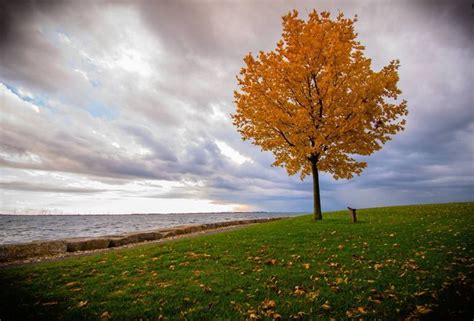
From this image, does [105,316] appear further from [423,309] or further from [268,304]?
[423,309]

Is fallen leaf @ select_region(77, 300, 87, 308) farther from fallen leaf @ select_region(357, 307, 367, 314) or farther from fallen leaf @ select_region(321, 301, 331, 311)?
fallen leaf @ select_region(357, 307, 367, 314)

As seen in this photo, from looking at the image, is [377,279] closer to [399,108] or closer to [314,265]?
[314,265]

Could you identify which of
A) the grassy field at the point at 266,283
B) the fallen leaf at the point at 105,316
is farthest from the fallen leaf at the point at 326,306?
the fallen leaf at the point at 105,316

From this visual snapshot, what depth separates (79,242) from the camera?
52.7 feet

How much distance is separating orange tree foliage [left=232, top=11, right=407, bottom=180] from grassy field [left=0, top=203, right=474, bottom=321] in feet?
23.2

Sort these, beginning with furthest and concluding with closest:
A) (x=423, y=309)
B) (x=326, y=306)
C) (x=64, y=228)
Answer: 1. (x=64, y=228)
2. (x=326, y=306)
3. (x=423, y=309)

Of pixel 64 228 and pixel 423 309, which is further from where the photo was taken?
pixel 64 228

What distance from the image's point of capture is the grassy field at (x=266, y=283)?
5395 millimetres

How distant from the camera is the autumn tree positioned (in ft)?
50.8

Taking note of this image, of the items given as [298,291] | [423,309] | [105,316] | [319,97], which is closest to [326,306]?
[298,291]

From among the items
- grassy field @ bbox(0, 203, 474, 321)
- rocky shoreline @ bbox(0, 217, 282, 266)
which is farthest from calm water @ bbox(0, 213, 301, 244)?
grassy field @ bbox(0, 203, 474, 321)

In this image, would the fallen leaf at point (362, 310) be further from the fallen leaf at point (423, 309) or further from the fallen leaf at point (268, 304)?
the fallen leaf at point (268, 304)

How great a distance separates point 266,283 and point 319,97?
13.0m

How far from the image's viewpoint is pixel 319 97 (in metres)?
16.6
